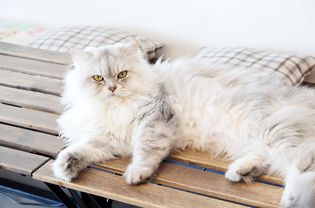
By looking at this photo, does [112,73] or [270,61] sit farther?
[270,61]

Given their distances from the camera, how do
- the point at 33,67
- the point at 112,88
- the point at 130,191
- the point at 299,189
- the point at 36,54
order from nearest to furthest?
the point at 299,189, the point at 130,191, the point at 112,88, the point at 33,67, the point at 36,54

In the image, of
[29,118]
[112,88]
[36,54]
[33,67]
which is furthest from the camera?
[36,54]

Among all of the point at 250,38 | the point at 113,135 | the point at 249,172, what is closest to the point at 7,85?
the point at 113,135

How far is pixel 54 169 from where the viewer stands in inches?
45.6

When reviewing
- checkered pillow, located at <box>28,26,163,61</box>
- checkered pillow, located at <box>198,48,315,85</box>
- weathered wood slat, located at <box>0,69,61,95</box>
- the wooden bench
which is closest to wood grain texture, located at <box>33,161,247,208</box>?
the wooden bench

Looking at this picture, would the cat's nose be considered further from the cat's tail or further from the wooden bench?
the cat's tail

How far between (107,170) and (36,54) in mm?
1106

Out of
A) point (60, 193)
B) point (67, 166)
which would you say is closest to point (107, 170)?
point (67, 166)

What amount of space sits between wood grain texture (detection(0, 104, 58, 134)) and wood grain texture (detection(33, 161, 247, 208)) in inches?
11.1

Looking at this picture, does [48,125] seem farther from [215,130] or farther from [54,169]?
[215,130]

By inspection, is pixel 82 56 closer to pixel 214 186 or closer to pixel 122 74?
pixel 122 74

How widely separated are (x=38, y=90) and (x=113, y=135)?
56 cm

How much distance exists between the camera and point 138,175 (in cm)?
109

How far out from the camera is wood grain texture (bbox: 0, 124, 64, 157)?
4.27 ft
